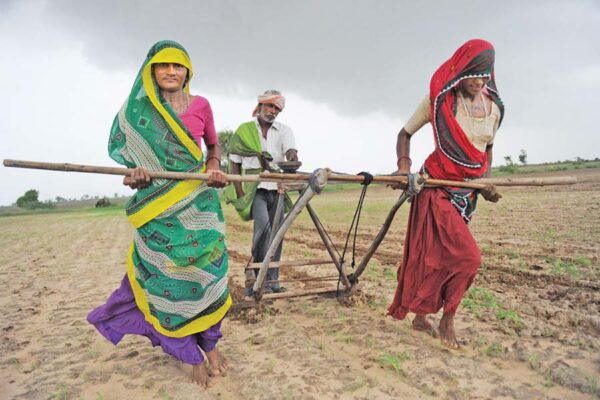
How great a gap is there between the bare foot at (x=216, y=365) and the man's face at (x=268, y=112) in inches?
106

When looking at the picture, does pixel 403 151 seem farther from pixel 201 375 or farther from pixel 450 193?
pixel 201 375

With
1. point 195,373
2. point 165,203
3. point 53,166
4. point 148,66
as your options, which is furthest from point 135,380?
point 148,66

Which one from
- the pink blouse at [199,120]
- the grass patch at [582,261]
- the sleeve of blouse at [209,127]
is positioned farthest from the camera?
the grass patch at [582,261]

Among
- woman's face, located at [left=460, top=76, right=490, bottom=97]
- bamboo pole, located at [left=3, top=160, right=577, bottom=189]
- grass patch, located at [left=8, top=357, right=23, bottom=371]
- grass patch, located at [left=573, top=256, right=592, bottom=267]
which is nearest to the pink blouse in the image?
bamboo pole, located at [left=3, top=160, right=577, bottom=189]

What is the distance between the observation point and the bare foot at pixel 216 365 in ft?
9.68

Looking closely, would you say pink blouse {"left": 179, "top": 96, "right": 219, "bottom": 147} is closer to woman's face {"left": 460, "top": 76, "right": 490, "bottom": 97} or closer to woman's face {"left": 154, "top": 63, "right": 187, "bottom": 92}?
woman's face {"left": 154, "top": 63, "right": 187, "bottom": 92}

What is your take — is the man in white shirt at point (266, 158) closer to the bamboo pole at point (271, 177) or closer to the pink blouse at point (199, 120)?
the pink blouse at point (199, 120)

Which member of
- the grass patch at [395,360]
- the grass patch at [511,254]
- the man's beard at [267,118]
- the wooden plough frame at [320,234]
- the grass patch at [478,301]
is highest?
the man's beard at [267,118]

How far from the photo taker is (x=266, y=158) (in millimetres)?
4695

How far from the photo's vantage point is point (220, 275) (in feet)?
9.78

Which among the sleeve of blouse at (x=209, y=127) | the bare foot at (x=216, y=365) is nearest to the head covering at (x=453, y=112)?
the sleeve of blouse at (x=209, y=127)

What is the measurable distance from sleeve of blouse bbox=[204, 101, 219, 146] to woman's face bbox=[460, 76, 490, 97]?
197 centimetres

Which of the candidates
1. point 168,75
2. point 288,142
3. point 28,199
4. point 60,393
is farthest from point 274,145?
point 28,199

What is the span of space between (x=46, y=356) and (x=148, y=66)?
8.18 feet
